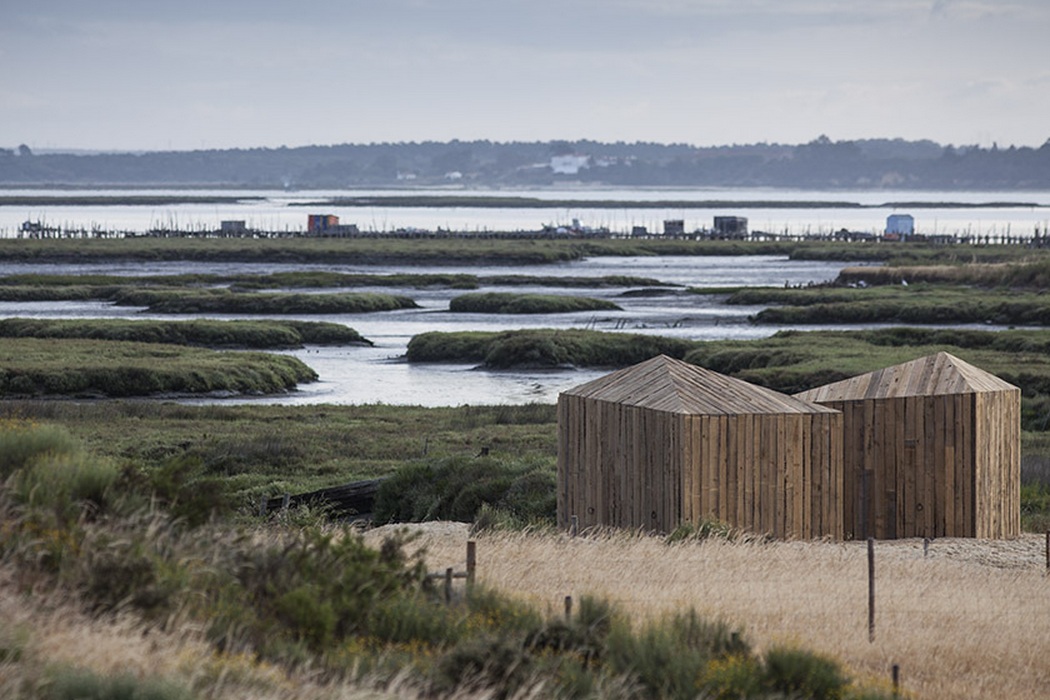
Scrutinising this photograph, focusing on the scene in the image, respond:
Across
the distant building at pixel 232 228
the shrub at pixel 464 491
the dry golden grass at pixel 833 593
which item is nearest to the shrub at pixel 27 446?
the dry golden grass at pixel 833 593

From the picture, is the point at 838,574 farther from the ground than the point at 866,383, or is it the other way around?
the point at 866,383

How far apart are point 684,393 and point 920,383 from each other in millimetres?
4434

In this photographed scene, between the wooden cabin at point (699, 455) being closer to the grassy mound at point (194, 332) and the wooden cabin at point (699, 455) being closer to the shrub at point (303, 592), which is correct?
the shrub at point (303, 592)

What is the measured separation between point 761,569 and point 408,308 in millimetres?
74312

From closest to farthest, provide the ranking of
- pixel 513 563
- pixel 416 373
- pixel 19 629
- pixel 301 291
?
pixel 19 629
pixel 513 563
pixel 416 373
pixel 301 291

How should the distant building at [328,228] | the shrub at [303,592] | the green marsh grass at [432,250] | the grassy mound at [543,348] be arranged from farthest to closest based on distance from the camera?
1. the distant building at [328,228]
2. the green marsh grass at [432,250]
3. the grassy mound at [543,348]
4. the shrub at [303,592]

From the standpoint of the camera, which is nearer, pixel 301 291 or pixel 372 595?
pixel 372 595

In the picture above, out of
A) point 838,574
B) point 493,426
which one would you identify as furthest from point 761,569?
point 493,426

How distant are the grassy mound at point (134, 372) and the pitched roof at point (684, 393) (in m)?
32.4

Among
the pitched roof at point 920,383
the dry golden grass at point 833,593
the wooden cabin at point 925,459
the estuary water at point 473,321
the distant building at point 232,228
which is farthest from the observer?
the distant building at point 232,228

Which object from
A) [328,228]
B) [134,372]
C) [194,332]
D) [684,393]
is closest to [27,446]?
[684,393]

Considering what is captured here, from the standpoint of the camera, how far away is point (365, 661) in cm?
1127

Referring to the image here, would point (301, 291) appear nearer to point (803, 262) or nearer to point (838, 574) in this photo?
point (803, 262)

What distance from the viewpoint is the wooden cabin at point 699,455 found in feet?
72.3
